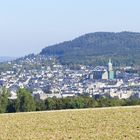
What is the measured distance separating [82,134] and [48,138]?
3.82ft

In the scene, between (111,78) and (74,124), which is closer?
(74,124)

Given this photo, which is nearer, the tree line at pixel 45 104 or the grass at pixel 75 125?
the grass at pixel 75 125

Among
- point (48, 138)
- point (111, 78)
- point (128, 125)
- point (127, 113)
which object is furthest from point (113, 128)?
point (111, 78)

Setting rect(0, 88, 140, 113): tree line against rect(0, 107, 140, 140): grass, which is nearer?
rect(0, 107, 140, 140): grass

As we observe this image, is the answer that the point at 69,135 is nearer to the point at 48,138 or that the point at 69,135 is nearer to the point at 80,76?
the point at 48,138

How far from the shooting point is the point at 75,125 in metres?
21.0

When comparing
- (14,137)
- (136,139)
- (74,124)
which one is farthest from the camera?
(74,124)

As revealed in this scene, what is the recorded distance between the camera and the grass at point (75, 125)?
60.0ft

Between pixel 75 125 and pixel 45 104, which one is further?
pixel 45 104

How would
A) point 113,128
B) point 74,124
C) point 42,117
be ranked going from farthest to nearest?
point 42,117, point 74,124, point 113,128

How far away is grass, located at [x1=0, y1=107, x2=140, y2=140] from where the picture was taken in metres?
18.3

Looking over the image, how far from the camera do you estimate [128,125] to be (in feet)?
66.9

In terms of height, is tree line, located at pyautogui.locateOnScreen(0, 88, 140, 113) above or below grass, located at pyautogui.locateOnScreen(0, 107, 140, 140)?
below

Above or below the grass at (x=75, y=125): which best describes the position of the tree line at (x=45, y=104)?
below
